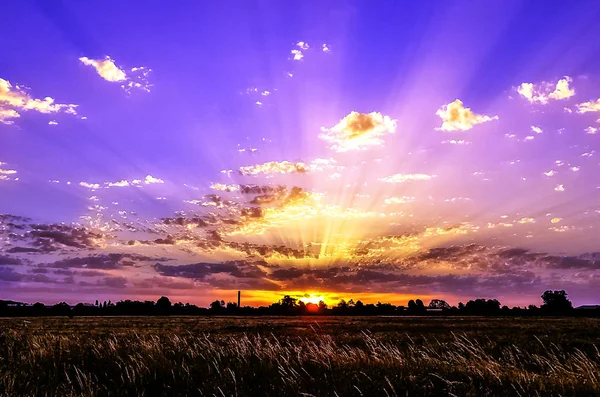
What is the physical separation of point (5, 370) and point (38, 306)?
587ft

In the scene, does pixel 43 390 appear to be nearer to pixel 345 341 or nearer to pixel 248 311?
pixel 345 341

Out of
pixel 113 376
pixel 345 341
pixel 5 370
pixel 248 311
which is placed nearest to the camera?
pixel 5 370

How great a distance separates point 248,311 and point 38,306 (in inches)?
2802

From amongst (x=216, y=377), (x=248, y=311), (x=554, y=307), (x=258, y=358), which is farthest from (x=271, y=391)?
(x=554, y=307)

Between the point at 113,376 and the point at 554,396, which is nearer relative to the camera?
the point at 554,396

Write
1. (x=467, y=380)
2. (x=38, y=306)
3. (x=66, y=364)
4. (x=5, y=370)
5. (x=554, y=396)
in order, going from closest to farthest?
1. (x=554, y=396)
2. (x=467, y=380)
3. (x=5, y=370)
4. (x=66, y=364)
5. (x=38, y=306)

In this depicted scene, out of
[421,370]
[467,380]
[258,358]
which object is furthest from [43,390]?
[467,380]

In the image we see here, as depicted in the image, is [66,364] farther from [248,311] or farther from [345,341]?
[248,311]

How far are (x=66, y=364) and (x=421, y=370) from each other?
9887 millimetres

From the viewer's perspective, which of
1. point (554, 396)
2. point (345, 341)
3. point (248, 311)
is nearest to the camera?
point (554, 396)

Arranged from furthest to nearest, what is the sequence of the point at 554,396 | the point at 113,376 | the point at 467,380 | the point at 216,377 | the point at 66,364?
1. the point at 66,364
2. the point at 113,376
3. the point at 216,377
4. the point at 467,380
5. the point at 554,396

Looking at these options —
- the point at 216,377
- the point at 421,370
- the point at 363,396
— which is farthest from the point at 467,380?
the point at 216,377

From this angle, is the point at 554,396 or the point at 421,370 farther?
the point at 421,370

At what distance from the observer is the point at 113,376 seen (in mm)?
12648
